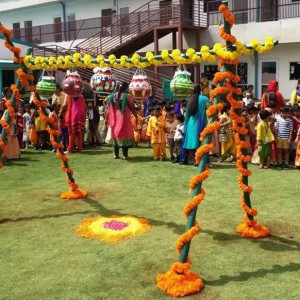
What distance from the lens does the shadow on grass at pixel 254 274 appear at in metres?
4.18

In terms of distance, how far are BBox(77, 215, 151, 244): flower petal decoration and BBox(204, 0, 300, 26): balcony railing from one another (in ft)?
52.2

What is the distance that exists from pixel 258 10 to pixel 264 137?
1316 centimetres

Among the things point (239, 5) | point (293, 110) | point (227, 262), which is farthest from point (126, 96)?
point (239, 5)

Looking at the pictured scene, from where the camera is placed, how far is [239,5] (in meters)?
21.3

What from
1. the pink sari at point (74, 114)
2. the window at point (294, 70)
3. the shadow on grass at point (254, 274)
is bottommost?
the shadow on grass at point (254, 274)

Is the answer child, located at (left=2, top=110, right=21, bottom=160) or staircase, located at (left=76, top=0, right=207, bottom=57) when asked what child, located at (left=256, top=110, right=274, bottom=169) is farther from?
staircase, located at (left=76, top=0, right=207, bottom=57)

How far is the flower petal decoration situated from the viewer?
5.41 m

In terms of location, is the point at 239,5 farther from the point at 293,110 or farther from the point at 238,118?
the point at 238,118

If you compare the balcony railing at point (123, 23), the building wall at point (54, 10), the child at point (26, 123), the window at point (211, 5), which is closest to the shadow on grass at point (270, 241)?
the child at point (26, 123)

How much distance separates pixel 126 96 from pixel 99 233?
4.89m

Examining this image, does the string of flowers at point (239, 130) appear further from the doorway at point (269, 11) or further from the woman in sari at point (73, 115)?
the doorway at point (269, 11)

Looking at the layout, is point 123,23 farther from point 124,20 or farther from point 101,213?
point 101,213

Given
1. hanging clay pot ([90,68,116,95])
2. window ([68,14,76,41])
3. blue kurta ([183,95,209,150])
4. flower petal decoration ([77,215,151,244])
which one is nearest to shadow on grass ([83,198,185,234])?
flower petal decoration ([77,215,151,244])

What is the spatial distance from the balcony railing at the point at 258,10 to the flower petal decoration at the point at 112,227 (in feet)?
52.2
